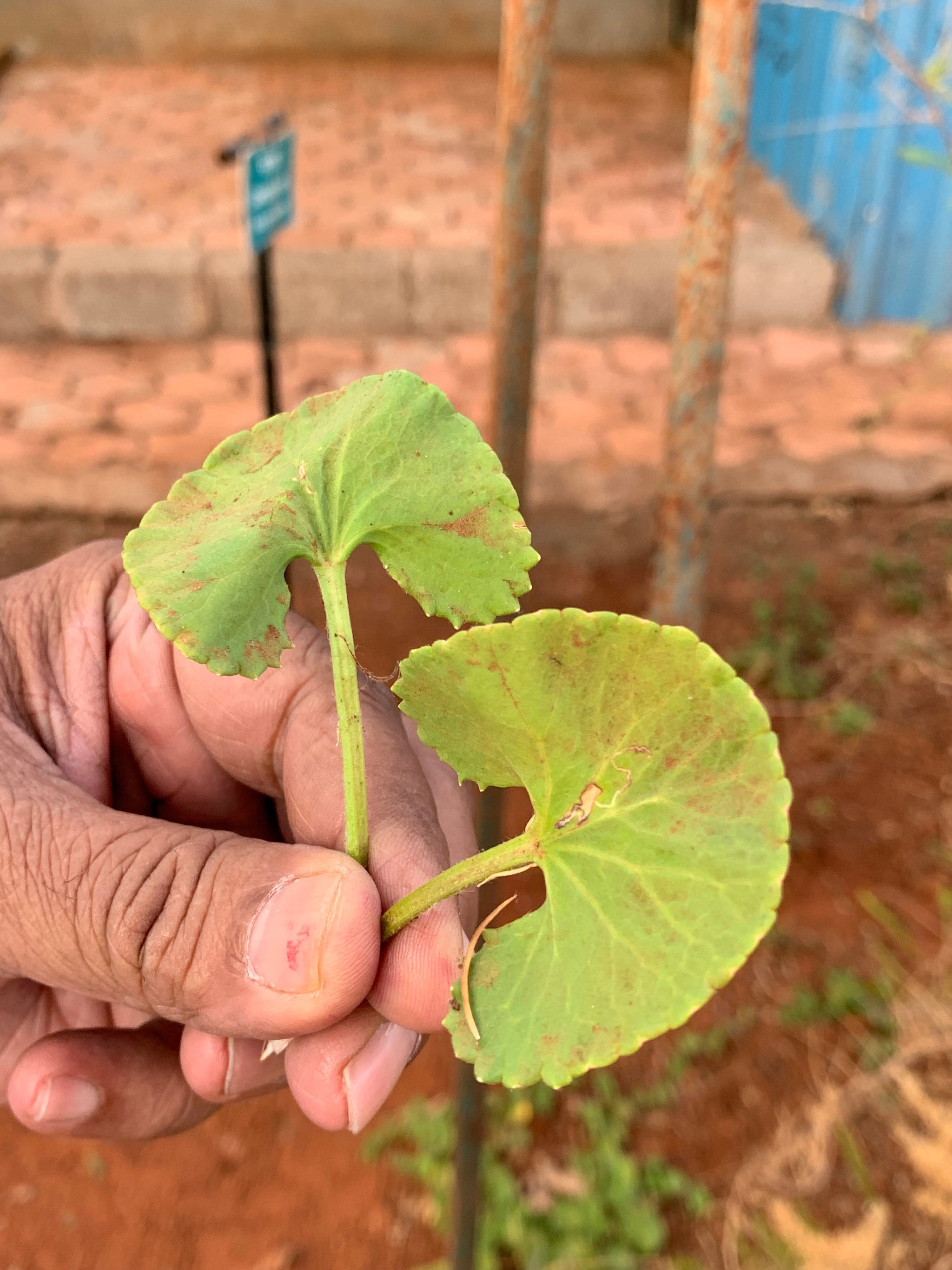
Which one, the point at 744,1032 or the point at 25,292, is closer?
the point at 744,1032

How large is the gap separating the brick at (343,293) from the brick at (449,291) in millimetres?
32

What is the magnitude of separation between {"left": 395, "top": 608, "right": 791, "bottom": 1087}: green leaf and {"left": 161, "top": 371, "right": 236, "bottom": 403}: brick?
2.93 meters

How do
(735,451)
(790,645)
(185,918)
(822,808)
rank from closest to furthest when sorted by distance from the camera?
1. (185,918)
2. (822,808)
3. (790,645)
4. (735,451)

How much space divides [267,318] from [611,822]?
1.65 metres

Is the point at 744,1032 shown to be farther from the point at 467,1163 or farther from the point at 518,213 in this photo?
the point at 518,213

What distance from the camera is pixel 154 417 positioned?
10.7ft

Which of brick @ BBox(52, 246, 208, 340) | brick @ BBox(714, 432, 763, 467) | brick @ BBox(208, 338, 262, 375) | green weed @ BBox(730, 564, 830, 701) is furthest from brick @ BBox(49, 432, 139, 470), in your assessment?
green weed @ BBox(730, 564, 830, 701)

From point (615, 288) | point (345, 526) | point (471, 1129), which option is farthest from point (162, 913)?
point (615, 288)

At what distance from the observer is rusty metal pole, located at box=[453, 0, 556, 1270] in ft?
3.84

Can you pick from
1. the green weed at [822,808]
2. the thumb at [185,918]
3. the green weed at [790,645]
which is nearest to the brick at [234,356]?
the green weed at [790,645]

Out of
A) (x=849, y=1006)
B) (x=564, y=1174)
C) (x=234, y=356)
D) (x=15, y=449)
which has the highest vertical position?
(x=234, y=356)

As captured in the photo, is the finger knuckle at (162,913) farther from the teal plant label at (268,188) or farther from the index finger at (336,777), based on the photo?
the teal plant label at (268,188)

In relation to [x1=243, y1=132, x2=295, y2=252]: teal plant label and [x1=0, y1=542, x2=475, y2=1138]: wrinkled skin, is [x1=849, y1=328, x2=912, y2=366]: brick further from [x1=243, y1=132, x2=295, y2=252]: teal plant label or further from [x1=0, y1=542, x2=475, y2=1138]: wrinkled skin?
[x1=0, y1=542, x2=475, y2=1138]: wrinkled skin

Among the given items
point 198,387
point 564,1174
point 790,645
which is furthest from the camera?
point 198,387
